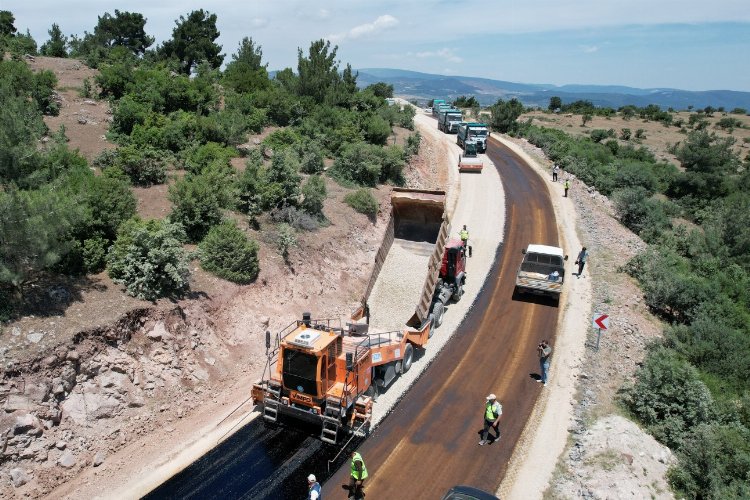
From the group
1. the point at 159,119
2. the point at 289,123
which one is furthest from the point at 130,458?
the point at 289,123

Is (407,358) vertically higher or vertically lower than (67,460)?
higher

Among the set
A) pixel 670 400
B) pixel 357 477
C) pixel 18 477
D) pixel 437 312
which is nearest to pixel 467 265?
pixel 437 312

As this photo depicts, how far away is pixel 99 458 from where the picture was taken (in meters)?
13.7

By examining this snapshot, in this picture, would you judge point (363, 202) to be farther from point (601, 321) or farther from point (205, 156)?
point (601, 321)

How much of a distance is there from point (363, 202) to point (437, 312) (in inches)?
434

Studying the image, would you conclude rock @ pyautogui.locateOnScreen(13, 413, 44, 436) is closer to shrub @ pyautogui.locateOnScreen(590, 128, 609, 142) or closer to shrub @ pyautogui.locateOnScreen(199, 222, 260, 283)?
shrub @ pyautogui.locateOnScreen(199, 222, 260, 283)

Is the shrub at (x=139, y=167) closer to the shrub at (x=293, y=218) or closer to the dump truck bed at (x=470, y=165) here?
the shrub at (x=293, y=218)

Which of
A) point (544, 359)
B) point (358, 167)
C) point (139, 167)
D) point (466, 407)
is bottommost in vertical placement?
point (466, 407)

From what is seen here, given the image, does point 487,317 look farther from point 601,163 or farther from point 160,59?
point 160,59

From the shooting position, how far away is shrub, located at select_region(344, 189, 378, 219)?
96.5 ft

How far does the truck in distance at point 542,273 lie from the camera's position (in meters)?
22.6

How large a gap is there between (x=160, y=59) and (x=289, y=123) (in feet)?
82.7

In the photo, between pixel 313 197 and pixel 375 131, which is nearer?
pixel 313 197

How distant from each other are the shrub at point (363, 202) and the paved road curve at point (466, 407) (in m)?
7.94
